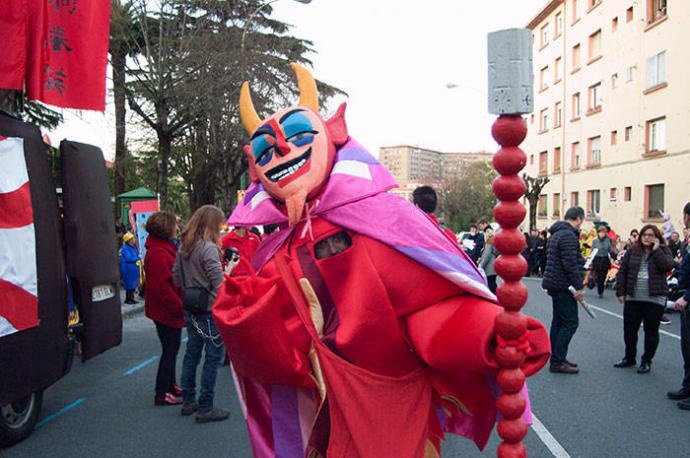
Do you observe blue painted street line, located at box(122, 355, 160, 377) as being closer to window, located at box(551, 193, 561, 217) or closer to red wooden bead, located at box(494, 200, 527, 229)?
red wooden bead, located at box(494, 200, 527, 229)

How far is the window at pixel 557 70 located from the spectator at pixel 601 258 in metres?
19.8

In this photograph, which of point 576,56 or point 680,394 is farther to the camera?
point 576,56

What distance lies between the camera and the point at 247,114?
8.87 feet

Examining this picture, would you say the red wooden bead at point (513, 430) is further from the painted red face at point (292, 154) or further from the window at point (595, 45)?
the window at point (595, 45)

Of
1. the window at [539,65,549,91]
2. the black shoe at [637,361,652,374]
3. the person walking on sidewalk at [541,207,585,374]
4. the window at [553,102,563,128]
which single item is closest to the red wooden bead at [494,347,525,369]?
the person walking on sidewalk at [541,207,585,374]

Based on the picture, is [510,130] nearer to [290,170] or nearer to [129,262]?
[290,170]

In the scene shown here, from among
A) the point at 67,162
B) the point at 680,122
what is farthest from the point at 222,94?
the point at 680,122

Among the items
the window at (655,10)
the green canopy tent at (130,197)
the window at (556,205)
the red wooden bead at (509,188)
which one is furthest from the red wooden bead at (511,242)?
the window at (556,205)

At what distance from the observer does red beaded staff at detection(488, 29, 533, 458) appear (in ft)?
5.61

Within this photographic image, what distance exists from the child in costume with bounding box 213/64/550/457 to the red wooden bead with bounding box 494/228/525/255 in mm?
241

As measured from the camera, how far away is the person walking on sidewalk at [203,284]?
4.87m

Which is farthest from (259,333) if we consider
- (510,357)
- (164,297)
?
(164,297)

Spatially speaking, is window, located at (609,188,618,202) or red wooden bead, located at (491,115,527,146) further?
window, located at (609,188,618,202)

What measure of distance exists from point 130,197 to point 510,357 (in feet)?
50.8
